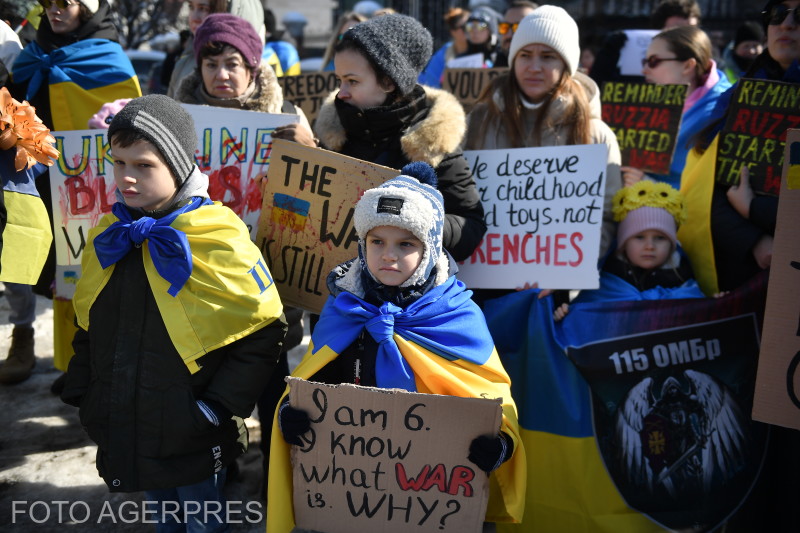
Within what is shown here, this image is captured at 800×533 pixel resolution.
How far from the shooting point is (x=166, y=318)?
8.83 ft

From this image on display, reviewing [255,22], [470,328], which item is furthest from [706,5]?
[470,328]

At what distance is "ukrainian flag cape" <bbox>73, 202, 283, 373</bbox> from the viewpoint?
2.69m

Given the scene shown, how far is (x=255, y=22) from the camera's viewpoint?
468 centimetres

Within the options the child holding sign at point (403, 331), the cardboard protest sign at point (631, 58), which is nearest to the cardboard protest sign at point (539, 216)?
the child holding sign at point (403, 331)

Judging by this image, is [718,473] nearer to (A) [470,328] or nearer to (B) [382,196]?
(A) [470,328]

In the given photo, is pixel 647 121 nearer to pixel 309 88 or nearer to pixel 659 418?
pixel 659 418

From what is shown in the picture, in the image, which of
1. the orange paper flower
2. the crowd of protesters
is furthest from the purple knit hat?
the orange paper flower

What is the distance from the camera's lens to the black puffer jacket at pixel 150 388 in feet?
8.89

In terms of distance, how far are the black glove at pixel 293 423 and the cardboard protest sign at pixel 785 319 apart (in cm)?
165

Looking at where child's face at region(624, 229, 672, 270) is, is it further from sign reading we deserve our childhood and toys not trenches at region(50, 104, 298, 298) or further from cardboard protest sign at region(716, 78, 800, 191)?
sign reading we deserve our childhood and toys not trenches at region(50, 104, 298, 298)

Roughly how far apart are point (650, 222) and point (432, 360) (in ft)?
4.46

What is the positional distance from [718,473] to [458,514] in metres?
A: 1.33

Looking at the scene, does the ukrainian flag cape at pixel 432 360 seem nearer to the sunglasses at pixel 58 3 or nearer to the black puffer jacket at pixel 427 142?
the black puffer jacket at pixel 427 142

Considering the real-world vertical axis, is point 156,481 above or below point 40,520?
above
